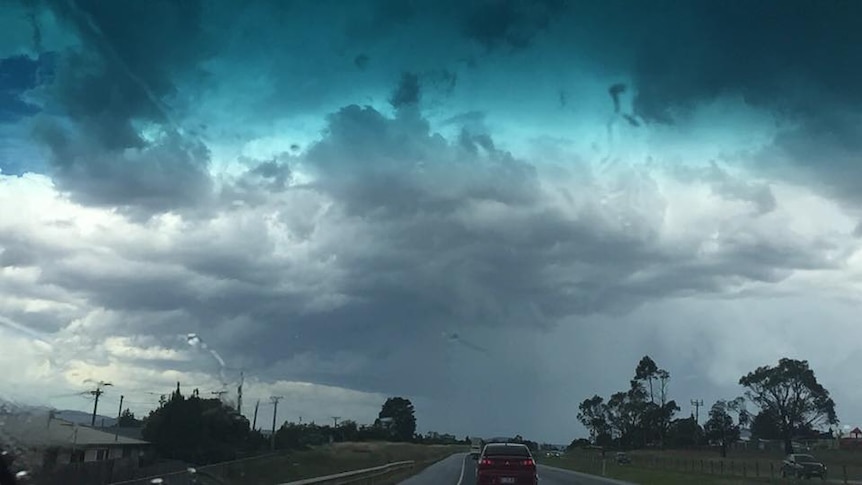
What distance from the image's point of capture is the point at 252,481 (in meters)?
24.2

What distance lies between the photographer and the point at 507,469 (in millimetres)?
32281

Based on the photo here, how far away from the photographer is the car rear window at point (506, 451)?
108 feet

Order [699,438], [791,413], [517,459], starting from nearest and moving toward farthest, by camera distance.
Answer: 1. [517,459]
2. [791,413]
3. [699,438]

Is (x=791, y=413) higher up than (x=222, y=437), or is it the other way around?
(x=791, y=413)

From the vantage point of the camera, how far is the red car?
105 ft

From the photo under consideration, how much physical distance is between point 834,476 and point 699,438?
83382 millimetres

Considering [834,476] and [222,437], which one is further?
[834,476]

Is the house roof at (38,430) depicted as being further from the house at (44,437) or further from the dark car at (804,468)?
the dark car at (804,468)

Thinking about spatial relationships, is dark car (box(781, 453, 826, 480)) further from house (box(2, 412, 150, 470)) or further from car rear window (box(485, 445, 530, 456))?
house (box(2, 412, 150, 470))

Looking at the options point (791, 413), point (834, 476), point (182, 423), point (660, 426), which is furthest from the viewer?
point (660, 426)

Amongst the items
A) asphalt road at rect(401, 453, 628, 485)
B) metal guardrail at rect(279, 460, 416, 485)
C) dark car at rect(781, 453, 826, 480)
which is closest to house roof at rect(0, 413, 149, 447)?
metal guardrail at rect(279, 460, 416, 485)

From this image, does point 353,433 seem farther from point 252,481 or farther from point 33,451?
point 33,451

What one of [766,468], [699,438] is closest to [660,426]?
[699,438]

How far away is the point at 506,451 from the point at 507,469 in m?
0.92
